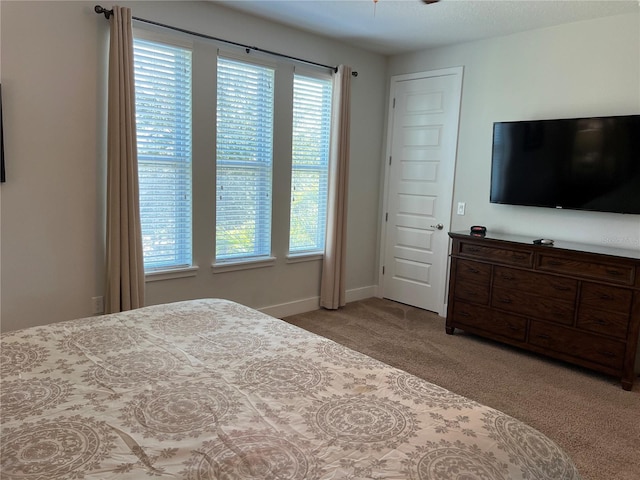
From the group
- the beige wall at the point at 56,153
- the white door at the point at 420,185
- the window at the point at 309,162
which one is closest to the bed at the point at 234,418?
Answer: the beige wall at the point at 56,153

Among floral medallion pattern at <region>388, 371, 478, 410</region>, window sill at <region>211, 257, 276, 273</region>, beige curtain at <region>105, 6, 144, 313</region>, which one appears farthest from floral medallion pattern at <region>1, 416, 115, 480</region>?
window sill at <region>211, 257, 276, 273</region>

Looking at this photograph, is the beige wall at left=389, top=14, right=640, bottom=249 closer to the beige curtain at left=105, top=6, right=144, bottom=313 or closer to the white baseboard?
the white baseboard

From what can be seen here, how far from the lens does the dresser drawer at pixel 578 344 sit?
3225mm

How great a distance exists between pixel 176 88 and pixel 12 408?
2.73 meters

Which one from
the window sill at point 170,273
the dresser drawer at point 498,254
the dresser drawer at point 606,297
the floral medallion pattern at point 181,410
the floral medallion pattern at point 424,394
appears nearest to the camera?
the floral medallion pattern at point 181,410

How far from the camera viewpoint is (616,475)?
7.45 feet

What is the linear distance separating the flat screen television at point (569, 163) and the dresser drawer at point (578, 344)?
0.97 m

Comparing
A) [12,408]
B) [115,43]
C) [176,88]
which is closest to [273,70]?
[176,88]

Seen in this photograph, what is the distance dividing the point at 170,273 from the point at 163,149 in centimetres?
96

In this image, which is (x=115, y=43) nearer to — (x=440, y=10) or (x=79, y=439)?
(x=440, y=10)

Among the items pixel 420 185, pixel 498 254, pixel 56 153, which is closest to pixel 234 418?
pixel 56 153

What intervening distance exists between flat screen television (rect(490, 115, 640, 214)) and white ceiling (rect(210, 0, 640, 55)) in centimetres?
80

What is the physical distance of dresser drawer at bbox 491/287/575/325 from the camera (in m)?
3.44

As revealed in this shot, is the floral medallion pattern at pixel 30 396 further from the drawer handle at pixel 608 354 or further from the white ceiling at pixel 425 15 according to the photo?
the drawer handle at pixel 608 354
